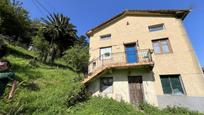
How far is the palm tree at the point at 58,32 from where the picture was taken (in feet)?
94.8

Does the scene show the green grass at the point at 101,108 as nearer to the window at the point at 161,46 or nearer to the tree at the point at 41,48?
the window at the point at 161,46

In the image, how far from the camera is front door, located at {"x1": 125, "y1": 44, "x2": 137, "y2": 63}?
47.1 ft

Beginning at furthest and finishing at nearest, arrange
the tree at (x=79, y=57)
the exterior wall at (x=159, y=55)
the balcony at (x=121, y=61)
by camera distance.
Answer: the tree at (x=79, y=57) → the balcony at (x=121, y=61) → the exterior wall at (x=159, y=55)

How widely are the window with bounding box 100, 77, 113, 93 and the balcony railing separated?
132cm

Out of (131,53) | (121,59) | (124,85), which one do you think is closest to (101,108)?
(124,85)

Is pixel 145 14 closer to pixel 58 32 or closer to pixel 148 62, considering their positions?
pixel 148 62

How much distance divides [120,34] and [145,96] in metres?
7.14

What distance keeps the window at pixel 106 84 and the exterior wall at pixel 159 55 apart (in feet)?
1.60

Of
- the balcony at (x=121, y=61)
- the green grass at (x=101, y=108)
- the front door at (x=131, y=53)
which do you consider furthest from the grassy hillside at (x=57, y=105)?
the front door at (x=131, y=53)

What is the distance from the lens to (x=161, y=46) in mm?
13609

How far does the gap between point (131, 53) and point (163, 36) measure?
3461 mm

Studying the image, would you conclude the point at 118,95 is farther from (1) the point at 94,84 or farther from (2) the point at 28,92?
(2) the point at 28,92

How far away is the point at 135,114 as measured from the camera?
386 inches

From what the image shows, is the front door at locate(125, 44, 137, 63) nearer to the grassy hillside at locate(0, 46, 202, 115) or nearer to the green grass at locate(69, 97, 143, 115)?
the grassy hillside at locate(0, 46, 202, 115)
